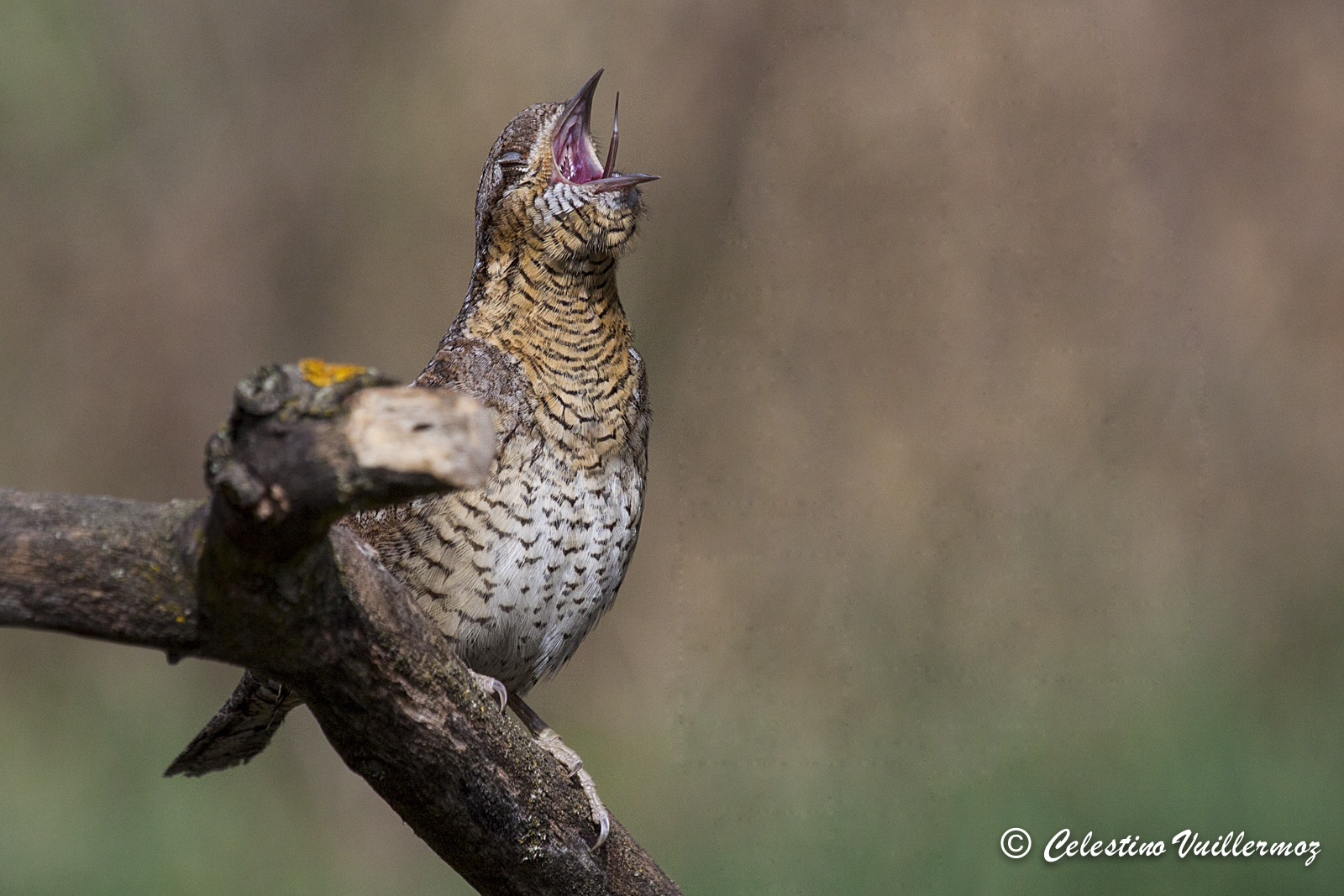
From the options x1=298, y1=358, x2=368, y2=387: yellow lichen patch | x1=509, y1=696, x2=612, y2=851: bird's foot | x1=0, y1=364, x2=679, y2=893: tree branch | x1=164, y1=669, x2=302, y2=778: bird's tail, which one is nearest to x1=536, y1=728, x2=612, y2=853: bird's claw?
x1=509, y1=696, x2=612, y2=851: bird's foot

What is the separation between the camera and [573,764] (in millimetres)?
2223

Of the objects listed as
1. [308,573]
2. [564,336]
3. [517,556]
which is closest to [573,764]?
[517,556]

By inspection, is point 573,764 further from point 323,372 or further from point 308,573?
point 323,372

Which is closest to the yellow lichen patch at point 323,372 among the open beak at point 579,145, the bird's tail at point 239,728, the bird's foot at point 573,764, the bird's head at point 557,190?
the bird's foot at point 573,764

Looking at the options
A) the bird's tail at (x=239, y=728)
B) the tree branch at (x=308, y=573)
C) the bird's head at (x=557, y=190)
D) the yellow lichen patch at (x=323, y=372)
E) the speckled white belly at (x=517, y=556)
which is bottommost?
the bird's tail at (x=239, y=728)

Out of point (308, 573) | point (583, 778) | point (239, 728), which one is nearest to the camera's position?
point (308, 573)

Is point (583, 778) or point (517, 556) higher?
point (517, 556)

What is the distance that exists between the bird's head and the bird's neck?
0.04 m

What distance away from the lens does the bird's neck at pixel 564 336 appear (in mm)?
2395

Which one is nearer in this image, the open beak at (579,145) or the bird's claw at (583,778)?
the bird's claw at (583,778)

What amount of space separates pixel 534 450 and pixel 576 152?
73 centimetres

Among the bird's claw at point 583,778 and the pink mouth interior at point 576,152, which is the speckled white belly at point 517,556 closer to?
the bird's claw at point 583,778

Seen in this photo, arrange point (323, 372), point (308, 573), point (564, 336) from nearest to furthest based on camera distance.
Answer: point (323, 372)
point (308, 573)
point (564, 336)

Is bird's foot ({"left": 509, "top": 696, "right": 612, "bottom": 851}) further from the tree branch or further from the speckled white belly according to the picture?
the tree branch
